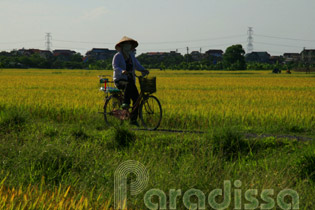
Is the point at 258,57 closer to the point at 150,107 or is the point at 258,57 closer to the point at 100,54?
the point at 100,54

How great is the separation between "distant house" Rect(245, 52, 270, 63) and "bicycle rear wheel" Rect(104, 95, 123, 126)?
120 m

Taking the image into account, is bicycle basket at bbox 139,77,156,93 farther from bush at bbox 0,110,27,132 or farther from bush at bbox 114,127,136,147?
bush at bbox 0,110,27,132

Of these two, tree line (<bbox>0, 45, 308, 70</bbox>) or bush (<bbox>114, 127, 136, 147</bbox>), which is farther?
tree line (<bbox>0, 45, 308, 70</bbox>)

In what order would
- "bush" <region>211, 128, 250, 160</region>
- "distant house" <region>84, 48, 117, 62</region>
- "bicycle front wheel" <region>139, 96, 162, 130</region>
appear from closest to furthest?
"bush" <region>211, 128, 250, 160</region> < "bicycle front wheel" <region>139, 96, 162, 130</region> < "distant house" <region>84, 48, 117, 62</region>

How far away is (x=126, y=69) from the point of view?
27.8 feet

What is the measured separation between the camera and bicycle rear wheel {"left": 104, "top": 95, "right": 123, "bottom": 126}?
8.88 metres

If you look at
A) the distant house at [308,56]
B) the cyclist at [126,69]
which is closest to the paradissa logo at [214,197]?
the cyclist at [126,69]

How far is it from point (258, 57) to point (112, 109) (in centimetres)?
12190

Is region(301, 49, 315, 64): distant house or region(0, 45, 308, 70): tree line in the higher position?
region(301, 49, 315, 64): distant house

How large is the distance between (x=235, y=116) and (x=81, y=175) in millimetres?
5162

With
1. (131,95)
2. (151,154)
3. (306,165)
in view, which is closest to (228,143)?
(151,154)

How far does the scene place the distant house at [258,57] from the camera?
4966 inches

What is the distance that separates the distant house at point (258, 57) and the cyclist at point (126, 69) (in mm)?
120739

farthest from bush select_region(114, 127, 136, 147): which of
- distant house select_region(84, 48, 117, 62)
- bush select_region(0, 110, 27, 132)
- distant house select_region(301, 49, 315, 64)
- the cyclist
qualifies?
distant house select_region(84, 48, 117, 62)
